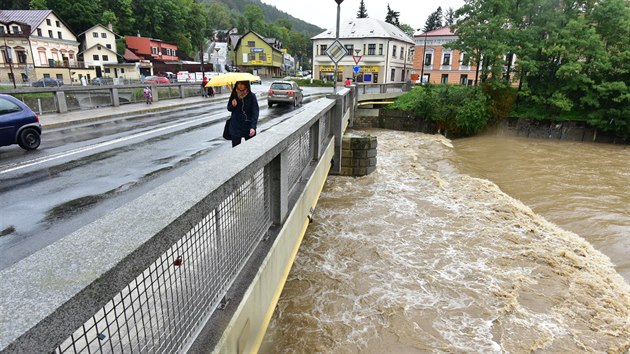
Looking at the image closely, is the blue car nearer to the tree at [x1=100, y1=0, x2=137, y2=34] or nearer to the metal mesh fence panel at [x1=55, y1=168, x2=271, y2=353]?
the metal mesh fence panel at [x1=55, y1=168, x2=271, y2=353]

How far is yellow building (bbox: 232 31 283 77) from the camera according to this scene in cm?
9031

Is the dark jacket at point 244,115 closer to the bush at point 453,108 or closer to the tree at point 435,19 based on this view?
the bush at point 453,108

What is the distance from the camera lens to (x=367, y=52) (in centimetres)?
5984

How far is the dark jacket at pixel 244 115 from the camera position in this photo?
670 cm

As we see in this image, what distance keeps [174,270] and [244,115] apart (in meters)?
4.86

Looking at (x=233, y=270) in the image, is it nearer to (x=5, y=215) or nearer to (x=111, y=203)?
(x=111, y=203)

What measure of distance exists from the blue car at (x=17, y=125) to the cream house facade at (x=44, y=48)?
48806 mm

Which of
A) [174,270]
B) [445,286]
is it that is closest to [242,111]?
[445,286]

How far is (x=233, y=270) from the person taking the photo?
3.06m

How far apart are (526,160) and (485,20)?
1394 cm

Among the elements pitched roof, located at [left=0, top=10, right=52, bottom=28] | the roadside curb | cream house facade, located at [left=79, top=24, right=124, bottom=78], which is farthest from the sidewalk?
cream house facade, located at [left=79, top=24, right=124, bottom=78]

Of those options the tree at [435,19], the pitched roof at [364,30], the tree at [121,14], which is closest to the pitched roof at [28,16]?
the tree at [121,14]

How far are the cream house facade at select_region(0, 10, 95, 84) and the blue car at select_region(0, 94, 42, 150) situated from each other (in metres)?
48.8

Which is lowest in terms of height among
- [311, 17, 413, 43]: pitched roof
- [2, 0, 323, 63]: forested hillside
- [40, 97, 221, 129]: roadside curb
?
[40, 97, 221, 129]: roadside curb
